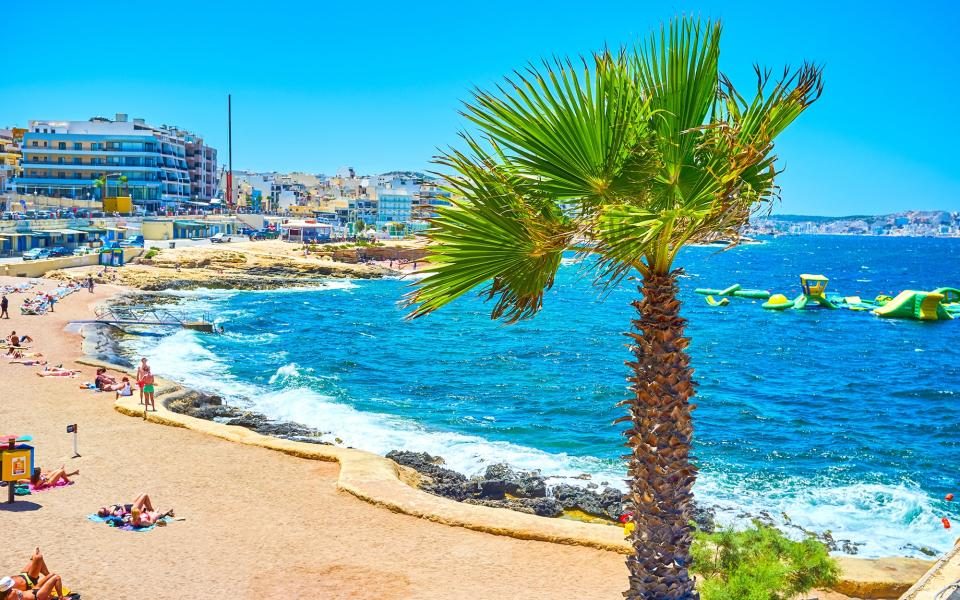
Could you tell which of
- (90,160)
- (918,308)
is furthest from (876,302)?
(90,160)

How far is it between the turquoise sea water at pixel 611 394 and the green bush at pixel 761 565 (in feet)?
12.4

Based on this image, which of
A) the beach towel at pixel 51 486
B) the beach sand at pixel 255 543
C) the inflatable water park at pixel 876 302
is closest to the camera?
the beach sand at pixel 255 543

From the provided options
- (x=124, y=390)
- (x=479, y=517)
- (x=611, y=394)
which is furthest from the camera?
(x=611, y=394)

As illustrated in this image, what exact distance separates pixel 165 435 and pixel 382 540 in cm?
768

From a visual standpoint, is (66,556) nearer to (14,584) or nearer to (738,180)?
(14,584)

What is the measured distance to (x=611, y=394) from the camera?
102 feet

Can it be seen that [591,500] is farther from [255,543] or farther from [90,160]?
[90,160]

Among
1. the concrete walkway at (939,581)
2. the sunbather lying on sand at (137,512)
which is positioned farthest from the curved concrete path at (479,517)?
the sunbather lying on sand at (137,512)

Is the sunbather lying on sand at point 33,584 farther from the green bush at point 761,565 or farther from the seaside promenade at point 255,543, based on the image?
the green bush at point 761,565

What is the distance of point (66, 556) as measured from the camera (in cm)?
1077

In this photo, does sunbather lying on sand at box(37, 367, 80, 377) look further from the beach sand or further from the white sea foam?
the beach sand

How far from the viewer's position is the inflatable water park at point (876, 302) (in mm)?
60344

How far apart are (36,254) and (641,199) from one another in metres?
67.1

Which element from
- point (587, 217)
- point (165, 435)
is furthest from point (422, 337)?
point (587, 217)
